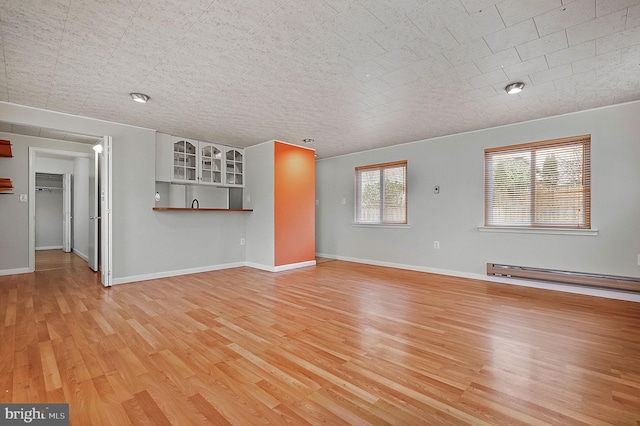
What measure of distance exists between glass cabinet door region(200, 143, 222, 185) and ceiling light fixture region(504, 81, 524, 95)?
4.51 meters

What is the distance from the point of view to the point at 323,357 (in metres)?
2.07

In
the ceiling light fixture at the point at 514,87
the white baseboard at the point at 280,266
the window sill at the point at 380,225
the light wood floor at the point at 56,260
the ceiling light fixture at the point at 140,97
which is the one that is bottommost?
the light wood floor at the point at 56,260

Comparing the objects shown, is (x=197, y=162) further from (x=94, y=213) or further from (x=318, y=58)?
(x=318, y=58)

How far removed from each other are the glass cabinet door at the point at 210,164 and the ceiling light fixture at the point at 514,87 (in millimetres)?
4513

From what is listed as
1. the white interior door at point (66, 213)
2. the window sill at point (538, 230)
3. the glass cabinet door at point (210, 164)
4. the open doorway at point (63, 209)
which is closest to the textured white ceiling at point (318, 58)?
the glass cabinet door at point (210, 164)

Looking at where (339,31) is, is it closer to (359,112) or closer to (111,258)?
(359,112)

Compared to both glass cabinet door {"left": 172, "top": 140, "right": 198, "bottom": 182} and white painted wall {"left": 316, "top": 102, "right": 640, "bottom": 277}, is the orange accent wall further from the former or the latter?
glass cabinet door {"left": 172, "top": 140, "right": 198, "bottom": 182}

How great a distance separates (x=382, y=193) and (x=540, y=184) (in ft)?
8.38

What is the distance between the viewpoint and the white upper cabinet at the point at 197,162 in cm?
475

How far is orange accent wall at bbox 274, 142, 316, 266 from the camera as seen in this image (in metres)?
5.20

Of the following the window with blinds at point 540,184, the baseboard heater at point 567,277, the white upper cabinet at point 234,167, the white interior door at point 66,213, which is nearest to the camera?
the baseboard heater at point 567,277

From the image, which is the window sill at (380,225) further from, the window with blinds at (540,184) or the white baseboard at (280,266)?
the window with blinds at (540,184)

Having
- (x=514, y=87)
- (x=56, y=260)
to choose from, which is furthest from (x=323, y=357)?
(x=56, y=260)

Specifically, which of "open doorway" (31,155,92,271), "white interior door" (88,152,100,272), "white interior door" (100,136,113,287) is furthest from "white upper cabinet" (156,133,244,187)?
"open doorway" (31,155,92,271)
